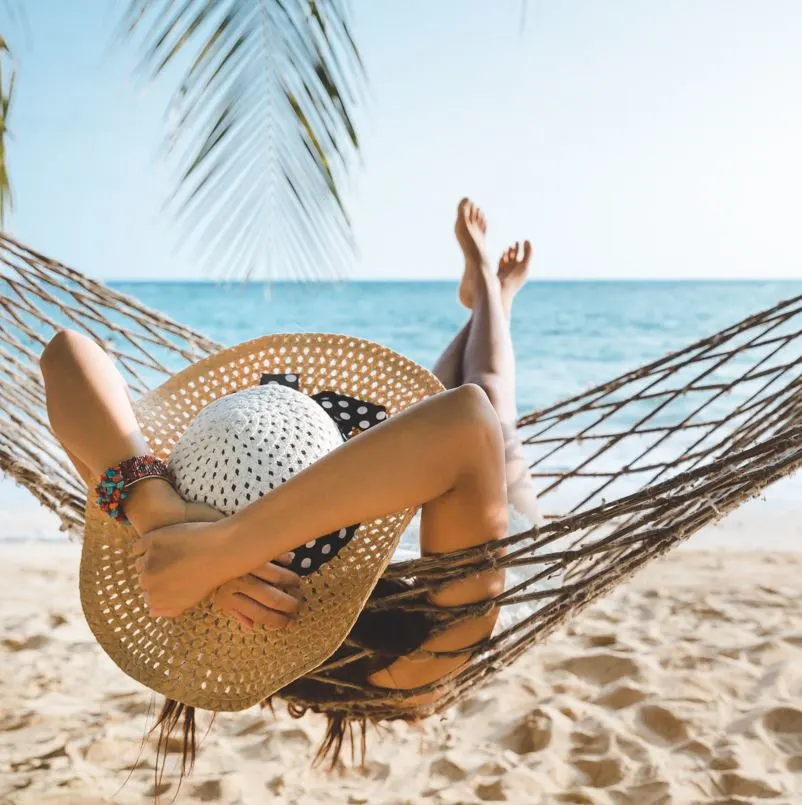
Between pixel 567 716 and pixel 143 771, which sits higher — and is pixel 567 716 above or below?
above

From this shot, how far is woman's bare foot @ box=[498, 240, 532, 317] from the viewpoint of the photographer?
183 centimetres

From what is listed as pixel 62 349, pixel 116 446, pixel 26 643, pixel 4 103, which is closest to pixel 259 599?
pixel 116 446

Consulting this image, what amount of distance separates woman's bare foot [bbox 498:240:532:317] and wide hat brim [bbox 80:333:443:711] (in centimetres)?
79

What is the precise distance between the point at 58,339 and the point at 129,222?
0.41 m

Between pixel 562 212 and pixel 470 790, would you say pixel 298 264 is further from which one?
pixel 562 212

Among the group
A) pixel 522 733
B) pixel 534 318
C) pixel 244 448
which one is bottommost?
pixel 522 733

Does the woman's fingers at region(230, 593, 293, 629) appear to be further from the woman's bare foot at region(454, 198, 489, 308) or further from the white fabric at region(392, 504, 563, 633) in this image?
the woman's bare foot at region(454, 198, 489, 308)

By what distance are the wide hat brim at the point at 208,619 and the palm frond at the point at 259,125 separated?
0.44 metres

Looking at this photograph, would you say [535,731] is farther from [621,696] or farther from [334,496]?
[334,496]

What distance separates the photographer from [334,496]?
31.0 inches

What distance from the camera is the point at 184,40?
517mm

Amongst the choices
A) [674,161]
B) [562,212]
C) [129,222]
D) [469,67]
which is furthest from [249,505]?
[674,161]

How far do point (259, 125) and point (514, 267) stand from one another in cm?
140

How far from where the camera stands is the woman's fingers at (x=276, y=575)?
2.77 feet
